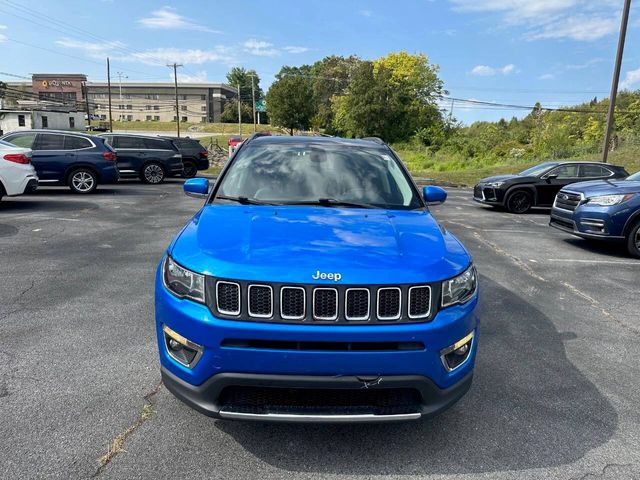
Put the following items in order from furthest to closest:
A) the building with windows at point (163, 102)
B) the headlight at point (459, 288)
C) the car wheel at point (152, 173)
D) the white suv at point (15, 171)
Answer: the building with windows at point (163, 102)
the car wheel at point (152, 173)
the white suv at point (15, 171)
the headlight at point (459, 288)

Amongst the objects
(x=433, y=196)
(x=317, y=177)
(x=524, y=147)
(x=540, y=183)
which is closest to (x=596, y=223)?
(x=433, y=196)

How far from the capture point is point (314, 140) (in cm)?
452

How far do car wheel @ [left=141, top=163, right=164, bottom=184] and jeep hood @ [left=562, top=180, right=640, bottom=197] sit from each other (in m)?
14.2

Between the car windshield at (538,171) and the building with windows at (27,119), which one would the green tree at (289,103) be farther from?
the car windshield at (538,171)

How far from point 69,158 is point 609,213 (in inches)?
530

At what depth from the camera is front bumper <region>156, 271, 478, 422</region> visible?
2.30 meters

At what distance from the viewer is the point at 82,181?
14.0 m

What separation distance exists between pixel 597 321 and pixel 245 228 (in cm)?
404

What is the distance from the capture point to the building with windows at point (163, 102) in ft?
349

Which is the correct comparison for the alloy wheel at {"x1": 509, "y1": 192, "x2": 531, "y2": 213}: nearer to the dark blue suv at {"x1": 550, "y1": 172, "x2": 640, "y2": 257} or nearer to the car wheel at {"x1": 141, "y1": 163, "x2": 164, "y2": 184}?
the dark blue suv at {"x1": 550, "y1": 172, "x2": 640, "y2": 257}

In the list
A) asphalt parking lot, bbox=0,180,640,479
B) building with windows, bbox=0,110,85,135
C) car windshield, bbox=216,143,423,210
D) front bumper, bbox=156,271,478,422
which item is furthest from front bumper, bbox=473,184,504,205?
building with windows, bbox=0,110,85,135

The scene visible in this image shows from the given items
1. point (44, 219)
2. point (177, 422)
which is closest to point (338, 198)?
point (177, 422)

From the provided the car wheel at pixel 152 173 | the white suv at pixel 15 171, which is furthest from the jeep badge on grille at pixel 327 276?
the car wheel at pixel 152 173

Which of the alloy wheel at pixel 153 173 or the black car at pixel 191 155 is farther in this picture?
the black car at pixel 191 155
